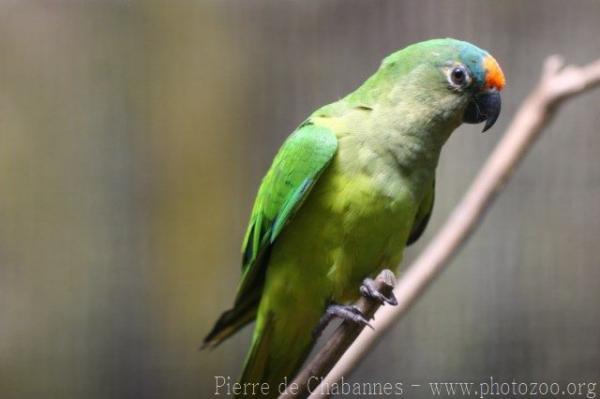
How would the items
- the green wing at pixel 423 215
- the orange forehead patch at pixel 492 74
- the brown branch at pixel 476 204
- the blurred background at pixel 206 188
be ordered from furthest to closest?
the blurred background at pixel 206 188 < the green wing at pixel 423 215 < the orange forehead patch at pixel 492 74 < the brown branch at pixel 476 204

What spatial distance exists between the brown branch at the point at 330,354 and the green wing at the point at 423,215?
0.32 metres

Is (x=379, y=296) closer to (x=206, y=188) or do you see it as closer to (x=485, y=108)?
(x=485, y=108)

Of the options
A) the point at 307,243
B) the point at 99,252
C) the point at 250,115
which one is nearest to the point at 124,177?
the point at 99,252

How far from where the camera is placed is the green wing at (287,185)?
3.76 ft

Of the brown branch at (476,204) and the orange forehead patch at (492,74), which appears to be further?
the orange forehead patch at (492,74)

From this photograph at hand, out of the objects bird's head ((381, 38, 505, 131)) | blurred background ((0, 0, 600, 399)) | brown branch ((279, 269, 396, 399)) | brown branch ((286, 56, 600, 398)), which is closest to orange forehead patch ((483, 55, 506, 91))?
bird's head ((381, 38, 505, 131))

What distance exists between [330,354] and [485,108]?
0.48 meters

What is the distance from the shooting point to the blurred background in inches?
68.7

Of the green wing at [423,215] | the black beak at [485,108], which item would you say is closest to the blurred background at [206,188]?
the green wing at [423,215]

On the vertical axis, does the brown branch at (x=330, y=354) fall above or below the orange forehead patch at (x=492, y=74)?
below

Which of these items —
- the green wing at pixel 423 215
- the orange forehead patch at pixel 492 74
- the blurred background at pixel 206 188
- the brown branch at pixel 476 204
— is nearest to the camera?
the brown branch at pixel 476 204

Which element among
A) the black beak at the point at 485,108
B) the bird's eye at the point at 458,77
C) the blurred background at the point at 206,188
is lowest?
the blurred background at the point at 206,188

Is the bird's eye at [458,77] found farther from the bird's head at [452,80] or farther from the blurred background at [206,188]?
the blurred background at [206,188]

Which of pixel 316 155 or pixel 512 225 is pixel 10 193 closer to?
pixel 316 155
